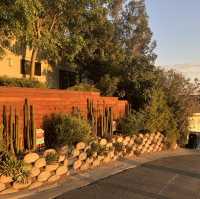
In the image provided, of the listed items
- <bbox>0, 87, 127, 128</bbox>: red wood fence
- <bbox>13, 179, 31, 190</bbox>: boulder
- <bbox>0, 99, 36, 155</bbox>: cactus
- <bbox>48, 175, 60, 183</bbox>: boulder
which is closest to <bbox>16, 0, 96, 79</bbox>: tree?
<bbox>0, 87, 127, 128</bbox>: red wood fence

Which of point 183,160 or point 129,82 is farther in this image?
point 129,82

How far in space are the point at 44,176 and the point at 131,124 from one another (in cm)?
914

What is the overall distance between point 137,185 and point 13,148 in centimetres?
352

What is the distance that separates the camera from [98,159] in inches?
576

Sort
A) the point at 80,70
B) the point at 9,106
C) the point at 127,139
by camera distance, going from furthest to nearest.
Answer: the point at 80,70 → the point at 127,139 → the point at 9,106

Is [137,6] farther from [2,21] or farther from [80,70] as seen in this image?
[2,21]

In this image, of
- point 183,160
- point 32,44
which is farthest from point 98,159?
point 32,44

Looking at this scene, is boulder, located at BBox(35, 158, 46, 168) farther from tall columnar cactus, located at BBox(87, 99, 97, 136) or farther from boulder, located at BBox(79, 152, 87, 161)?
tall columnar cactus, located at BBox(87, 99, 97, 136)

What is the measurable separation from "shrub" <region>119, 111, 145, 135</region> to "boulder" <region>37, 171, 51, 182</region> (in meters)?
8.49

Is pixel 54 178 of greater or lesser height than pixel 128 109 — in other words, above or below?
below

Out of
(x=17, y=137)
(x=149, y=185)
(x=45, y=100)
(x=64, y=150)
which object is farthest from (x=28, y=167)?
(x=45, y=100)

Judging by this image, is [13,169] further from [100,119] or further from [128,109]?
[128,109]

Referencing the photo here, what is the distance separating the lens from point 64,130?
13969mm

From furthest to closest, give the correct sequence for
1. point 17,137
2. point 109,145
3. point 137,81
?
point 137,81 < point 109,145 < point 17,137
